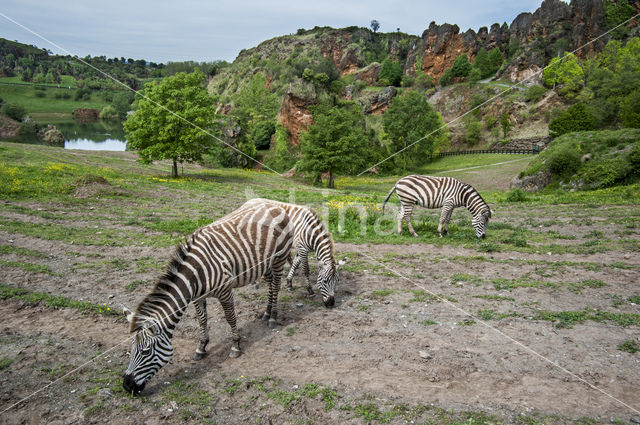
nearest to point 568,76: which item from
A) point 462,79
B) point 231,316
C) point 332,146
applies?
point 462,79

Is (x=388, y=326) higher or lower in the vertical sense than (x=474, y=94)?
lower

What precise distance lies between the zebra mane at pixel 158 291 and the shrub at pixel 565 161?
89.5ft

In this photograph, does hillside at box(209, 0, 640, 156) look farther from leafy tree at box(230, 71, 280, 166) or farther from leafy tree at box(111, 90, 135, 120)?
leafy tree at box(111, 90, 135, 120)

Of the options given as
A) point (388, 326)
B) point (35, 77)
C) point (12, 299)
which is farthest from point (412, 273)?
Result: point (35, 77)

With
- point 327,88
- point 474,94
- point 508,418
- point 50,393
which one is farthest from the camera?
point 474,94

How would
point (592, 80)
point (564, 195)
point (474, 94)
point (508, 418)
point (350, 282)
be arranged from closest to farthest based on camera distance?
point (508, 418) → point (350, 282) → point (564, 195) → point (592, 80) → point (474, 94)

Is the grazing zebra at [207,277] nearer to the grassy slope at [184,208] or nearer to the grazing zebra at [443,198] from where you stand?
the grassy slope at [184,208]

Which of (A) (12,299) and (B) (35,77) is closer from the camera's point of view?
(A) (12,299)

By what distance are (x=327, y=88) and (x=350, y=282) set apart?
59402 mm

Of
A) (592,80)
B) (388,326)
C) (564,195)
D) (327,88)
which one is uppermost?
(592,80)

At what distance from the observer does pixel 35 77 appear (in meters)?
113

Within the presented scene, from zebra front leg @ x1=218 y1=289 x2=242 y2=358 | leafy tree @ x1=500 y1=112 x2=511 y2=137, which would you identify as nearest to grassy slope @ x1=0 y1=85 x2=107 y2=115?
leafy tree @ x1=500 y1=112 x2=511 y2=137

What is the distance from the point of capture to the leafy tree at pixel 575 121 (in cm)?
4609

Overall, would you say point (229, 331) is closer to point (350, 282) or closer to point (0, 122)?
point (350, 282)
